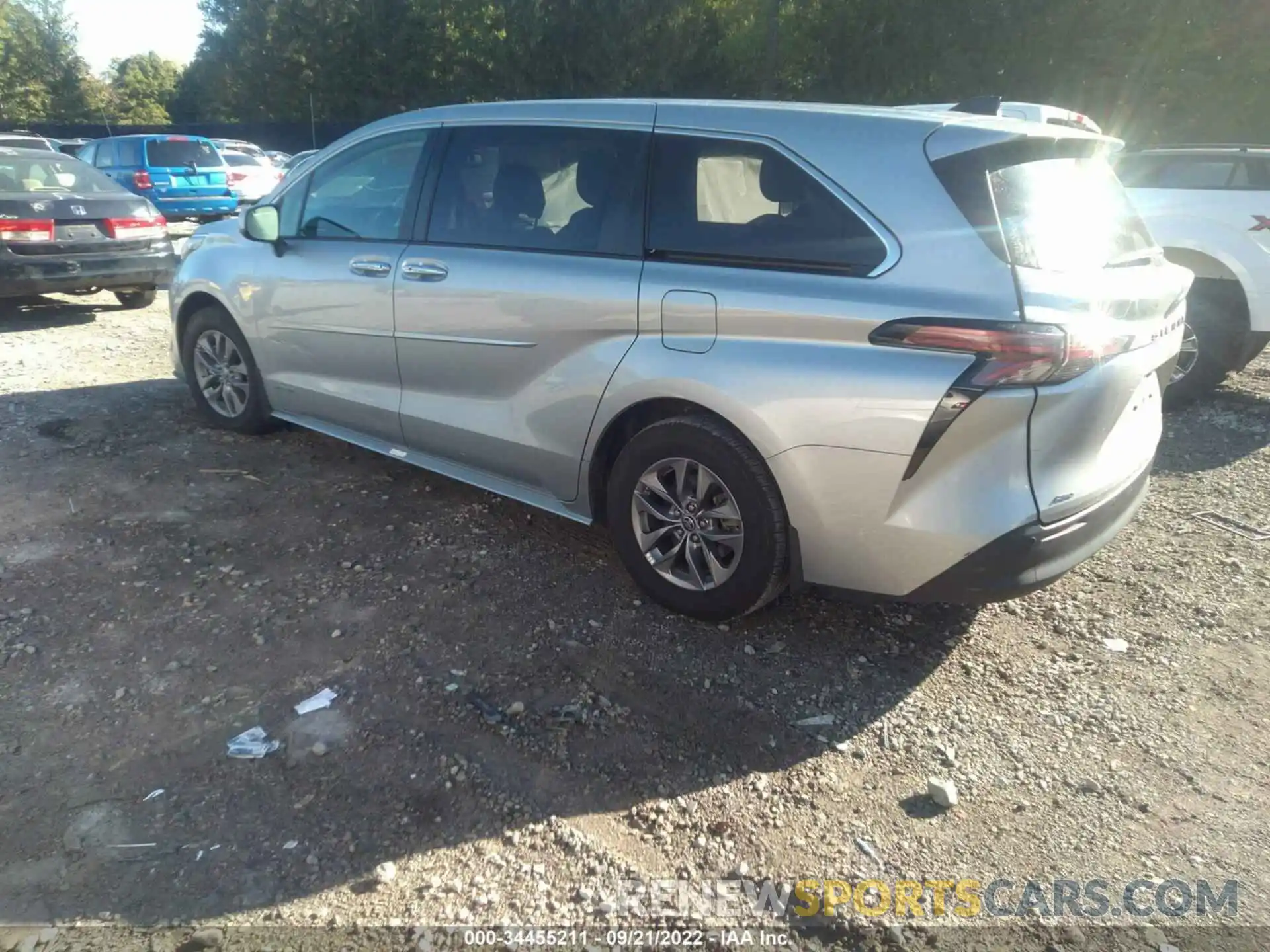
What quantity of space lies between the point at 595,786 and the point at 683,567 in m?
0.99

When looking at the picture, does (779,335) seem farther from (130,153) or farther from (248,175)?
(248,175)

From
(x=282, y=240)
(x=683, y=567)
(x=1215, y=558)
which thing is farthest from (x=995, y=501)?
(x=282, y=240)

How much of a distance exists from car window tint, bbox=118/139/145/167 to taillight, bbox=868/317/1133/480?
1752 centimetres

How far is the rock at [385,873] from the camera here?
2.34m

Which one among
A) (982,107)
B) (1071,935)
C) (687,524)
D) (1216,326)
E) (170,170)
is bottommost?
(1071,935)

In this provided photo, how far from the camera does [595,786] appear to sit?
2.70 metres

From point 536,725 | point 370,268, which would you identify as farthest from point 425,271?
point 536,725

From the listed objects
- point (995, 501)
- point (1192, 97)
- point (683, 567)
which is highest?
point (1192, 97)

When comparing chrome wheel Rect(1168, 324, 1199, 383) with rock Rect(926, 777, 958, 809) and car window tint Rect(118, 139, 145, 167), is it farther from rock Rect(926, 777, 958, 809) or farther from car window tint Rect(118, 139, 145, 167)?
car window tint Rect(118, 139, 145, 167)

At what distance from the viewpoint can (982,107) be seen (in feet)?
12.1

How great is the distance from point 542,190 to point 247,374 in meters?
2.35

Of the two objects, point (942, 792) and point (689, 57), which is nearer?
point (942, 792)

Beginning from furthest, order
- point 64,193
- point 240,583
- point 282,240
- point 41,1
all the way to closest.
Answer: point 41,1 → point 64,193 → point 282,240 → point 240,583

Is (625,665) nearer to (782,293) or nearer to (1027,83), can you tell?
(782,293)
